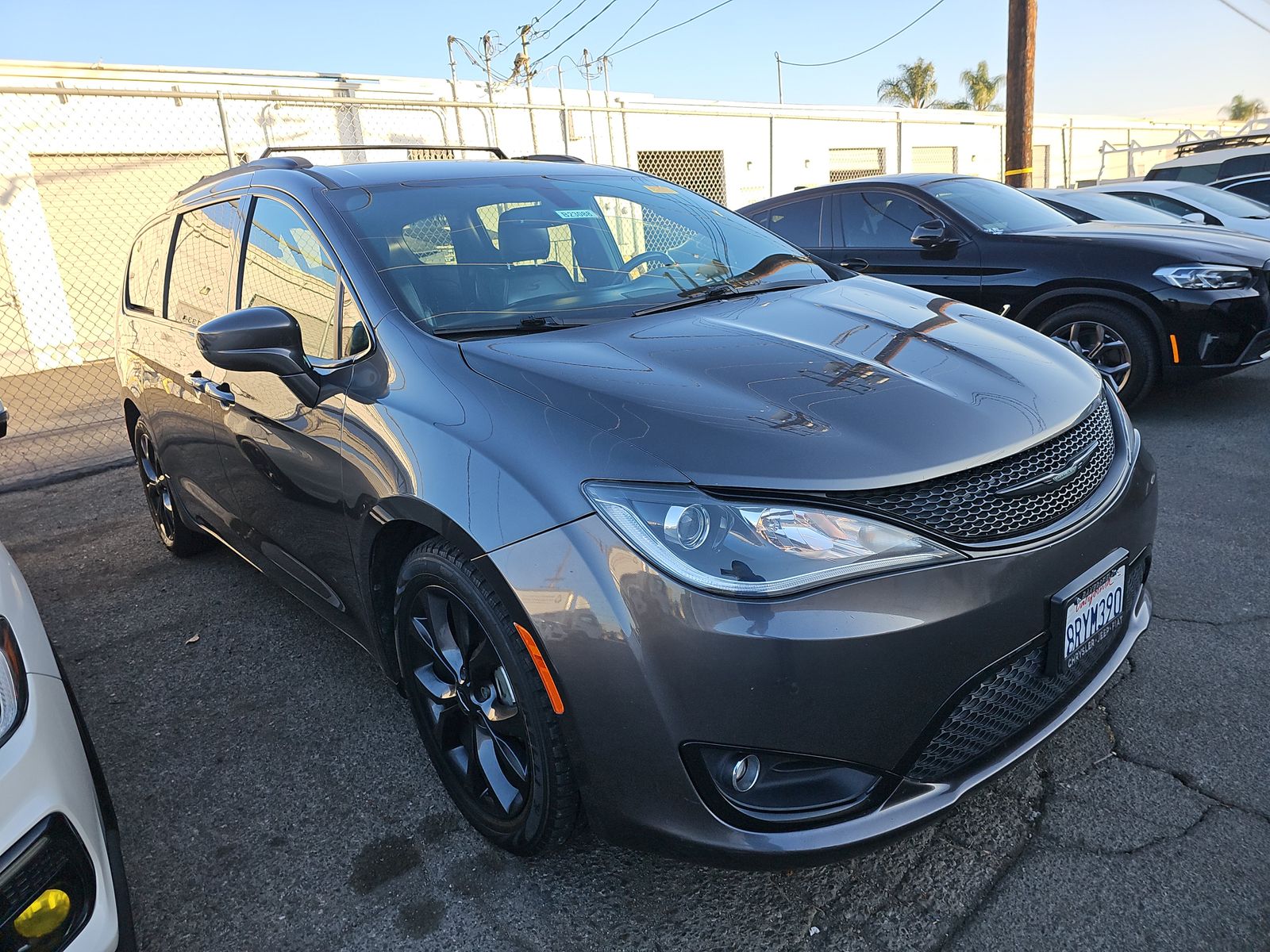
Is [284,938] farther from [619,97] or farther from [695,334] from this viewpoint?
[619,97]

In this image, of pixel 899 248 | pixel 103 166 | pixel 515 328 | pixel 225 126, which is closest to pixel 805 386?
pixel 515 328

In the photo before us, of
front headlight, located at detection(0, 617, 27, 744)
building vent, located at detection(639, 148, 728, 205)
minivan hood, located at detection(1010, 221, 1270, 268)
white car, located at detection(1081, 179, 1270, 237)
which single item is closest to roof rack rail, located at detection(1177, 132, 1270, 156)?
white car, located at detection(1081, 179, 1270, 237)

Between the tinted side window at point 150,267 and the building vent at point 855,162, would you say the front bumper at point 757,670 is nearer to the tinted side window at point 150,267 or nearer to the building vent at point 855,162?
the tinted side window at point 150,267

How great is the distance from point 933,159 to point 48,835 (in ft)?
79.2

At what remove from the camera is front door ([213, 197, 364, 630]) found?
235 cm

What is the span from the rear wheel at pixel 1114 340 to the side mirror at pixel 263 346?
433 cm

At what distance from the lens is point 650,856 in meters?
2.01

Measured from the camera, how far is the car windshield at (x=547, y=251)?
2.34m

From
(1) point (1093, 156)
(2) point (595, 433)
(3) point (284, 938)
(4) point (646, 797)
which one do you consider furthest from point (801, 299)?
(1) point (1093, 156)

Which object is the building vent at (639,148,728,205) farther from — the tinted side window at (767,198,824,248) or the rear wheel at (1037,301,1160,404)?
the rear wheel at (1037,301,1160,404)

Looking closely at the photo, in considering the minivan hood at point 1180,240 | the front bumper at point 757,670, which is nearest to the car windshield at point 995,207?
the minivan hood at point 1180,240

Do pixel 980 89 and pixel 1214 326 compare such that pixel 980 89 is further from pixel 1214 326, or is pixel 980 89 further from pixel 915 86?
pixel 1214 326

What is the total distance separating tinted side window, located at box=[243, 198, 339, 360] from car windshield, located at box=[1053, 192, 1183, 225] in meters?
6.11

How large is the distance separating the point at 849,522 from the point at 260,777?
189 centimetres
